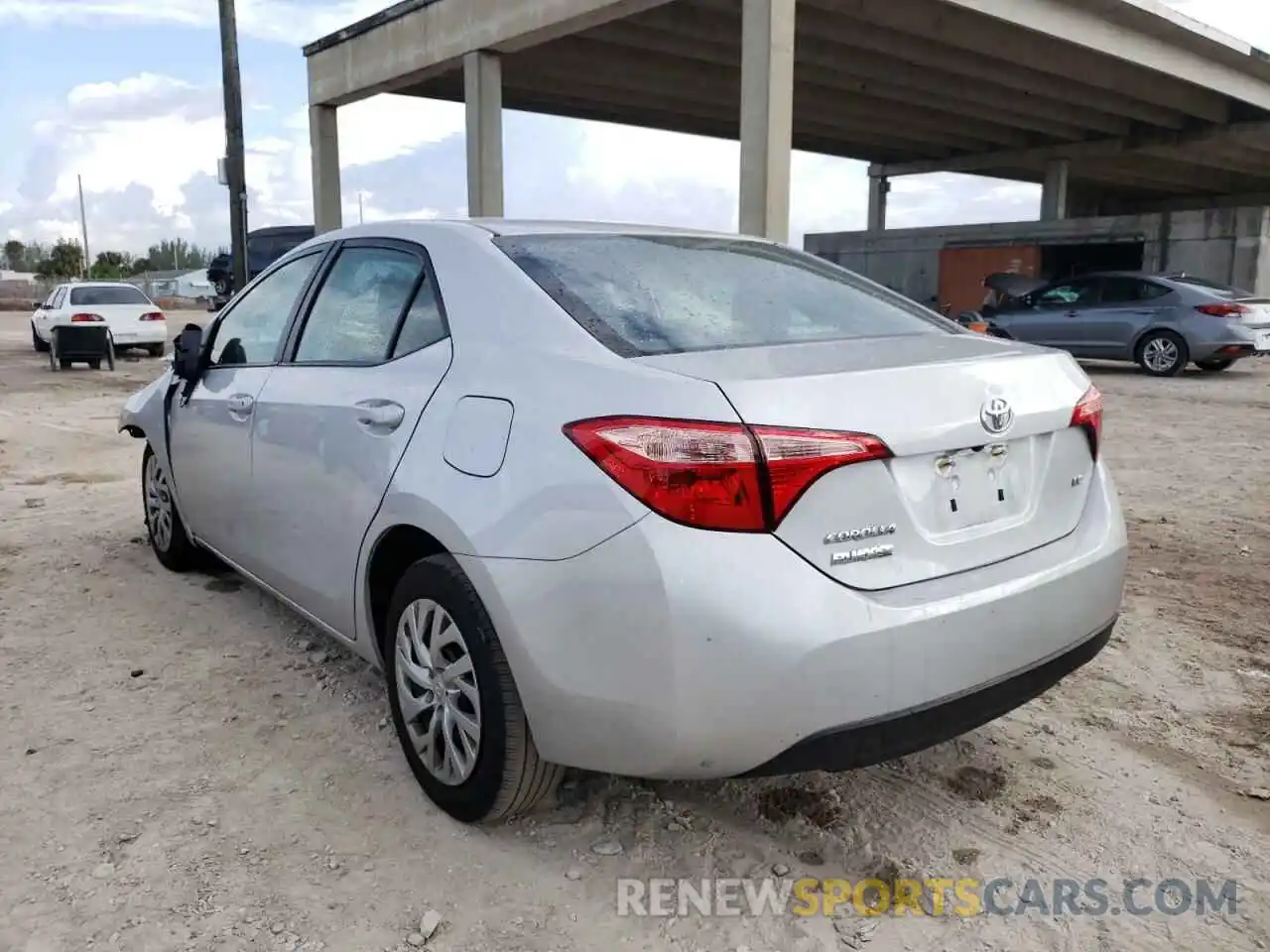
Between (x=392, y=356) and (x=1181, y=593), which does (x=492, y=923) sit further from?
(x=1181, y=593)

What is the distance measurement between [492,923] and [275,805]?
83cm

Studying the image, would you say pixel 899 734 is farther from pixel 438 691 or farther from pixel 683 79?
pixel 683 79

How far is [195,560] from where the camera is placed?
189 inches

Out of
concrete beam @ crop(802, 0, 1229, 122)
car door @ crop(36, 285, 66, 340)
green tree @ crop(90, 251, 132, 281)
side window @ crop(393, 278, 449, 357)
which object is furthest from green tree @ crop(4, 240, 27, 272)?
side window @ crop(393, 278, 449, 357)

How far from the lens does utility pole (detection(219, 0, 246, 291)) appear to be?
14.9 m

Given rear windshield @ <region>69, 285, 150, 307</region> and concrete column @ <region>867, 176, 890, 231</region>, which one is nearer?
rear windshield @ <region>69, 285, 150, 307</region>

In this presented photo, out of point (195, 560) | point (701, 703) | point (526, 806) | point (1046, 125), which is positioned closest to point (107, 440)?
point (195, 560)

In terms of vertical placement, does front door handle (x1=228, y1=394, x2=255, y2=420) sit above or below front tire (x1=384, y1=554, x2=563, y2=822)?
above

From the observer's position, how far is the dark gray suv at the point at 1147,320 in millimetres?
13075

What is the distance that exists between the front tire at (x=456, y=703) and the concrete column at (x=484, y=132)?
46.3 feet

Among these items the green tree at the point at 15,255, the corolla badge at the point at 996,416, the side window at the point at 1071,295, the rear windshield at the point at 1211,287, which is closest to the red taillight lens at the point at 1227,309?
the rear windshield at the point at 1211,287

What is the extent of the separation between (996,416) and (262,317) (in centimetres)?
281

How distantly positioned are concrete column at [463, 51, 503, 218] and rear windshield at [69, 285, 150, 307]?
6149mm

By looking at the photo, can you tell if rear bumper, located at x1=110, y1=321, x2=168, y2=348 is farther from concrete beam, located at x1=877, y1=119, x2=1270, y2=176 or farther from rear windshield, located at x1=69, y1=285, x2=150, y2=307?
concrete beam, located at x1=877, y1=119, x2=1270, y2=176
